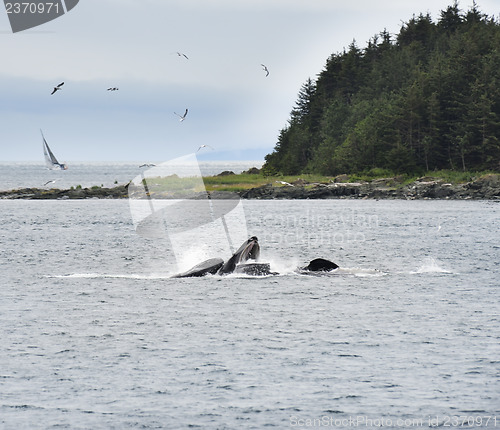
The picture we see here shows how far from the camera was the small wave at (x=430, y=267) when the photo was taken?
129 feet

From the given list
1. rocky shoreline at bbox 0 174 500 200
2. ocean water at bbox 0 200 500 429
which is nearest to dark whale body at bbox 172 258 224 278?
ocean water at bbox 0 200 500 429

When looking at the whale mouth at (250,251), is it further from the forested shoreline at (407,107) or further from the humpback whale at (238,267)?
the forested shoreline at (407,107)

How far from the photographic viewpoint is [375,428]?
592 inches

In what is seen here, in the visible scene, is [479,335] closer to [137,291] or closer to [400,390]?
[400,390]

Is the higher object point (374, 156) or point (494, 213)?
point (374, 156)

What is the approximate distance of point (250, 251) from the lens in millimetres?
36031

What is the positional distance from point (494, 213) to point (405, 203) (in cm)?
2587

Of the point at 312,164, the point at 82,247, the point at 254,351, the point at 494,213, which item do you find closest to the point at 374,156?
the point at 312,164

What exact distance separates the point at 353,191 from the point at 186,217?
33.9 meters

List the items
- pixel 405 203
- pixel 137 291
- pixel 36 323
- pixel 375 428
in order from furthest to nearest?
pixel 405 203 → pixel 137 291 → pixel 36 323 → pixel 375 428

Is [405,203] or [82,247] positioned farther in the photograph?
[405,203]

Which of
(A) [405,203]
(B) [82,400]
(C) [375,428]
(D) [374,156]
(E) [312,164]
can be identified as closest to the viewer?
(C) [375,428]

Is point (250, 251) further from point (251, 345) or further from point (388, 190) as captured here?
point (388, 190)

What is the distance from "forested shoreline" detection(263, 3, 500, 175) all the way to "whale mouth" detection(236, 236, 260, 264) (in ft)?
289
